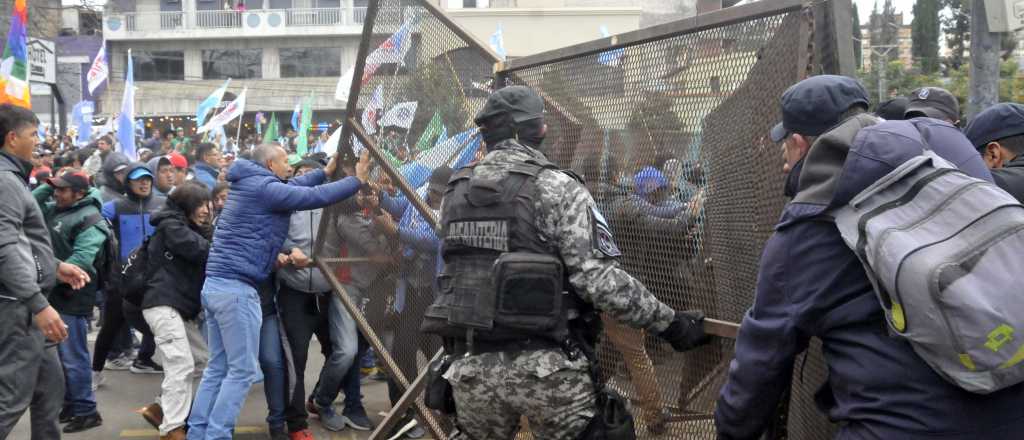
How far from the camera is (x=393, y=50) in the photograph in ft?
17.0

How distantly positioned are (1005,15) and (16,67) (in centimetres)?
1112

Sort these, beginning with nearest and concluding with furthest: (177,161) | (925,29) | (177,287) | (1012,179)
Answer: (1012,179) < (177,287) < (177,161) < (925,29)

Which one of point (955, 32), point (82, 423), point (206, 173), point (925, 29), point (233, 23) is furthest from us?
point (233, 23)

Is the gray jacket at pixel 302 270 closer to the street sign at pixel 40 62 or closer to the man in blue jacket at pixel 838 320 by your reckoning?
the man in blue jacket at pixel 838 320

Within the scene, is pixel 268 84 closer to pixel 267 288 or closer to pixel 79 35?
pixel 79 35

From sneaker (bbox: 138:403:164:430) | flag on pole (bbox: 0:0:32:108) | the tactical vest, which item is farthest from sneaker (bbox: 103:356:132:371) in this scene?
the tactical vest

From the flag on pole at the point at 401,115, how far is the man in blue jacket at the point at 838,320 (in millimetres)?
2795

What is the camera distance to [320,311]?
21.9 feet

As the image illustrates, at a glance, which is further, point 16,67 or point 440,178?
point 16,67

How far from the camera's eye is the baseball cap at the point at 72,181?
6.53m

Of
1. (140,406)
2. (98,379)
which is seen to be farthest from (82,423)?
(98,379)

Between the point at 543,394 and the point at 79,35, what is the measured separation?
179ft

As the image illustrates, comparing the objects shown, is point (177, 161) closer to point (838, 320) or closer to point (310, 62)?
point (838, 320)

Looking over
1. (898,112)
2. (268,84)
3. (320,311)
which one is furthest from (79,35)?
(898,112)
